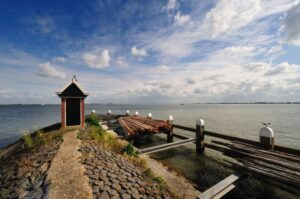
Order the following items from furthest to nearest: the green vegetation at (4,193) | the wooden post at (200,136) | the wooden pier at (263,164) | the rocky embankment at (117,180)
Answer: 1. the wooden post at (200,136)
2. the wooden pier at (263,164)
3. the green vegetation at (4,193)
4. the rocky embankment at (117,180)

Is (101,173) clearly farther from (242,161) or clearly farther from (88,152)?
(242,161)

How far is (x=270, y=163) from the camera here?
648 centimetres

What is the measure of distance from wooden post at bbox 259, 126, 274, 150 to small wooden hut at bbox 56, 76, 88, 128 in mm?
12859

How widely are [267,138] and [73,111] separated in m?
13.5

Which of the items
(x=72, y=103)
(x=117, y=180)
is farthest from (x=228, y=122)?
(x=117, y=180)

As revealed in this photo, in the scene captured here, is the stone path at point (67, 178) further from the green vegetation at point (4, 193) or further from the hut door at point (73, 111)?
the hut door at point (73, 111)

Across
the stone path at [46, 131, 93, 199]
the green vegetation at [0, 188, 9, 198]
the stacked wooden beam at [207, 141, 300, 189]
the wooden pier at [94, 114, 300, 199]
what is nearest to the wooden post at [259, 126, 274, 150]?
the wooden pier at [94, 114, 300, 199]

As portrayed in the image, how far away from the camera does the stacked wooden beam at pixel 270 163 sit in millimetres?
5485

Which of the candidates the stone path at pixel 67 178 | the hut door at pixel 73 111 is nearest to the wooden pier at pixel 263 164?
the stone path at pixel 67 178

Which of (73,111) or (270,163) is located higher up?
(73,111)

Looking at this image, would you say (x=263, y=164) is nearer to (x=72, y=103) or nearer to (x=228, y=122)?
(x=72, y=103)

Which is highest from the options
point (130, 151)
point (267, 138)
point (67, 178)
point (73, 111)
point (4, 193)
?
point (73, 111)

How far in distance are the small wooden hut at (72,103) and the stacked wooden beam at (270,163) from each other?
1169 centimetres

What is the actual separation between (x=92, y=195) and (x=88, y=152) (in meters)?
3.09
